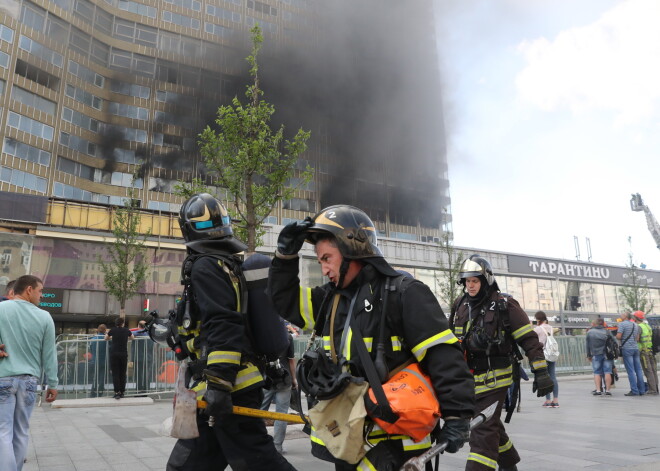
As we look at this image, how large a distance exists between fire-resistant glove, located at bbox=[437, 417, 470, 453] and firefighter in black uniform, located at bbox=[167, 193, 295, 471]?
1.07 m

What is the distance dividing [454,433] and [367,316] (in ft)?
1.94

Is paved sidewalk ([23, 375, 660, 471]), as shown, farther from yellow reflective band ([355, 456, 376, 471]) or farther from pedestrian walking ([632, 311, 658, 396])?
yellow reflective band ([355, 456, 376, 471])

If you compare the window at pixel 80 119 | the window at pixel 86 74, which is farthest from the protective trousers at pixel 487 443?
the window at pixel 86 74

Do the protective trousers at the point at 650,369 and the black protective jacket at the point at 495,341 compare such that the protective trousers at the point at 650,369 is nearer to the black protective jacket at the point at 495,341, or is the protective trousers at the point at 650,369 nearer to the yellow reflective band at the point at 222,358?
the black protective jacket at the point at 495,341

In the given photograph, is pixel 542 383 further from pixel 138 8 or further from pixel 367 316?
pixel 138 8

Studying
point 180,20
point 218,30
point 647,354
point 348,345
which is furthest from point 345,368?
point 218,30

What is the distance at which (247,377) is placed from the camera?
2.86 metres

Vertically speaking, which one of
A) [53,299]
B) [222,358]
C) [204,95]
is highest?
[204,95]

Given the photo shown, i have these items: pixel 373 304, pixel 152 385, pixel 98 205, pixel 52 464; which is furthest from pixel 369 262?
pixel 98 205

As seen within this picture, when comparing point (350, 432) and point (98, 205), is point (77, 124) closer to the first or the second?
point (98, 205)

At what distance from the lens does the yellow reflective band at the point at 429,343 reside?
7.00 ft

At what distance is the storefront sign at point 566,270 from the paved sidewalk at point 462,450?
2993 centimetres

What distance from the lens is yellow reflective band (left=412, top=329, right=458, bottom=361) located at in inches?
84.0

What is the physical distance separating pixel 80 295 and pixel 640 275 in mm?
44881
